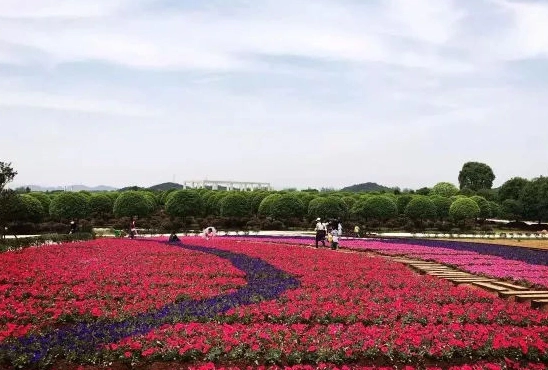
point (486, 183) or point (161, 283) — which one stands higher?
point (486, 183)

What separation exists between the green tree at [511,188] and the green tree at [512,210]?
14385 millimetres

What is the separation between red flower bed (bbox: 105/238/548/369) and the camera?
9.09m

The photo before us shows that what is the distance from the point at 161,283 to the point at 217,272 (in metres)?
2.39

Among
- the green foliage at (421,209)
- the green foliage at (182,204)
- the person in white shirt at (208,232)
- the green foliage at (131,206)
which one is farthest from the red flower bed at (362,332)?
the green foliage at (421,209)

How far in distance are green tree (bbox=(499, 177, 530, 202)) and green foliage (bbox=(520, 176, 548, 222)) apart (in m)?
13.9

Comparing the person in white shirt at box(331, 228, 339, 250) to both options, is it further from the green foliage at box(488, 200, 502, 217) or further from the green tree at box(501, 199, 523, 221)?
the green tree at box(501, 199, 523, 221)

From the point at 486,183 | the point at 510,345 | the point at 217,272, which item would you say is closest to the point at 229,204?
the point at 217,272

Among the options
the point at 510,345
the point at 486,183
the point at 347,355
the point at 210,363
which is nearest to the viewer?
the point at 210,363

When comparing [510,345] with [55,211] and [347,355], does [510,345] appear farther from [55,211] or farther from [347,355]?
[55,211]

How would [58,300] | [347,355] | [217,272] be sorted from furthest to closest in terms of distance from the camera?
1. [217,272]
2. [58,300]
3. [347,355]

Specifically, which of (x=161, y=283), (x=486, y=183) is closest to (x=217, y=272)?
(x=161, y=283)

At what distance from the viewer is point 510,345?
376 inches

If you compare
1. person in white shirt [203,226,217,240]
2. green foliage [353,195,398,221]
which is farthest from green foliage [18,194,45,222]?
green foliage [353,195,398,221]

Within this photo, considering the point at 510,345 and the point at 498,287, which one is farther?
the point at 498,287
